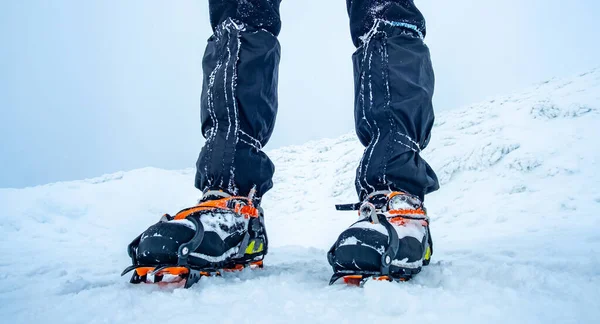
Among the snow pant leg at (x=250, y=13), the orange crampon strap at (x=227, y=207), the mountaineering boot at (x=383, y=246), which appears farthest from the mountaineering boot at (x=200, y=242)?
the snow pant leg at (x=250, y=13)

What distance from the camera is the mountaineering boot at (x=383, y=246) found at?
73cm

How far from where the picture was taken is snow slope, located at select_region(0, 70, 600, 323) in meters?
0.56

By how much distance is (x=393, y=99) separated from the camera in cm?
99

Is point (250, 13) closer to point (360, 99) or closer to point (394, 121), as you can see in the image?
point (360, 99)

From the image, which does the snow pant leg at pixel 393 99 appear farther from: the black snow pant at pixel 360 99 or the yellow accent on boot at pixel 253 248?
the yellow accent on boot at pixel 253 248

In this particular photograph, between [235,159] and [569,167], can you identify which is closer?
[235,159]

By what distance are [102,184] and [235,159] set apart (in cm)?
446

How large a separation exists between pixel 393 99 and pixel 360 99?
0.35 feet

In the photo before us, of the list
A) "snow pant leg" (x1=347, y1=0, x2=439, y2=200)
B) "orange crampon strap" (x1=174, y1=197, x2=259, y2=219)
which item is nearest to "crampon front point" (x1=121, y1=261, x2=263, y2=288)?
"orange crampon strap" (x1=174, y1=197, x2=259, y2=219)

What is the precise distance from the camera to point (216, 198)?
0.96 m

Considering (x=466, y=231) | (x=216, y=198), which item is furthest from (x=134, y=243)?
(x=466, y=231)

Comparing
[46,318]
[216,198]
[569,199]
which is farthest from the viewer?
[569,199]

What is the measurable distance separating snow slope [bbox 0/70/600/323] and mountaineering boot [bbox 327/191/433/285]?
0.05 metres

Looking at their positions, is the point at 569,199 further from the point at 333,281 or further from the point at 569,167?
the point at 333,281
